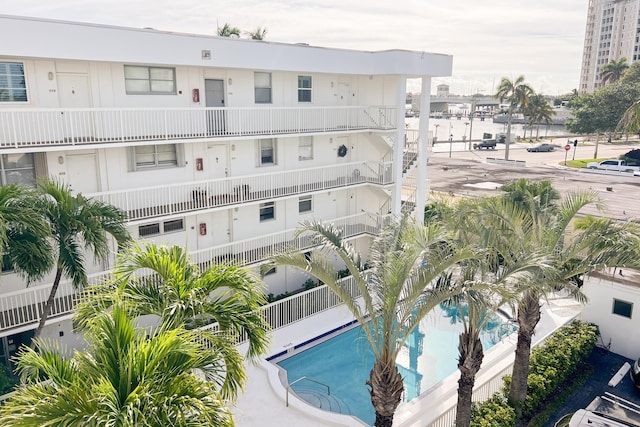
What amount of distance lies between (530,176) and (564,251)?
128 ft

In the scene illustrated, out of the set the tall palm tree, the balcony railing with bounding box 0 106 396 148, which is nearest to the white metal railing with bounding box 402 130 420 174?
the balcony railing with bounding box 0 106 396 148

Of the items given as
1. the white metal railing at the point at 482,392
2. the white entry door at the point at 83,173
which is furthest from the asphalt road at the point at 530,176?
the white entry door at the point at 83,173

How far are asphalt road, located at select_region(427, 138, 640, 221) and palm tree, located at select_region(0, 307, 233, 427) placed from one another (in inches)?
1031

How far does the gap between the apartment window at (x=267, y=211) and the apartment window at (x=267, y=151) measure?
1.60m

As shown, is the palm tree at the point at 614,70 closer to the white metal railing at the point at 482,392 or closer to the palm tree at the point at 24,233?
the white metal railing at the point at 482,392

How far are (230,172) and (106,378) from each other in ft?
40.9

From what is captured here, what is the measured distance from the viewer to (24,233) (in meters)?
9.38

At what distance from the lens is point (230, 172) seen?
17469 mm

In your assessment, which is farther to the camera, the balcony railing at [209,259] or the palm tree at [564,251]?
the balcony railing at [209,259]

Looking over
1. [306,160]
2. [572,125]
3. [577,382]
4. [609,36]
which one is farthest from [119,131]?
[609,36]

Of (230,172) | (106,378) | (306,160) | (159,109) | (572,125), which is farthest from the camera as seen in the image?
(572,125)

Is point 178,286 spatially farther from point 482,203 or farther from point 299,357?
point 299,357

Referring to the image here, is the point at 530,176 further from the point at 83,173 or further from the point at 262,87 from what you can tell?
the point at 83,173

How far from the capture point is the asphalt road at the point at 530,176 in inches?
1465
